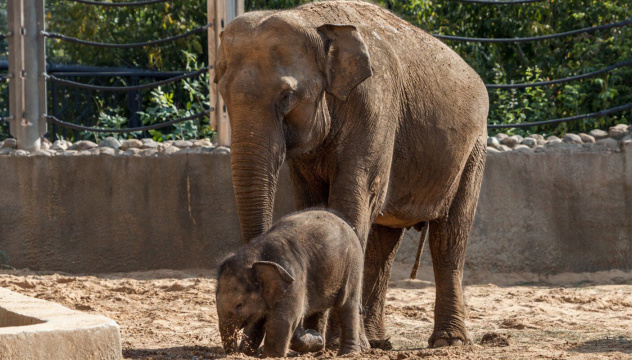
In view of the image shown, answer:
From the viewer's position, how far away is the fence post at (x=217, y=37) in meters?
8.55

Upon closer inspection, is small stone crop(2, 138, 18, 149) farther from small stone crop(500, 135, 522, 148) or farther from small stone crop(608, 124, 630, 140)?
small stone crop(608, 124, 630, 140)

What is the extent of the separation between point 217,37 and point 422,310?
2.81 metres

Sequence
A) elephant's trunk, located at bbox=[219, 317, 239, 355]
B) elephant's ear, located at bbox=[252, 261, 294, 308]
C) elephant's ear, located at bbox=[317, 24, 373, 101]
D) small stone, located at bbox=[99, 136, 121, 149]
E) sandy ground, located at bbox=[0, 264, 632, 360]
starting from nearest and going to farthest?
elephant's ear, located at bbox=[252, 261, 294, 308]
elephant's trunk, located at bbox=[219, 317, 239, 355]
elephant's ear, located at bbox=[317, 24, 373, 101]
sandy ground, located at bbox=[0, 264, 632, 360]
small stone, located at bbox=[99, 136, 121, 149]

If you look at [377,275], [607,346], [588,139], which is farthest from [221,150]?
[607,346]

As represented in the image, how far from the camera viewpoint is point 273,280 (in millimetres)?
4602

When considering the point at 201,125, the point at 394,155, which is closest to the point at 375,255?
the point at 394,155

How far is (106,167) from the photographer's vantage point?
8.56 m

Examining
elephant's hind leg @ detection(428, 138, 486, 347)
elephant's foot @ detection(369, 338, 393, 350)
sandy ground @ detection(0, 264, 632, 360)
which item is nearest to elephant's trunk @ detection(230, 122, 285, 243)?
sandy ground @ detection(0, 264, 632, 360)

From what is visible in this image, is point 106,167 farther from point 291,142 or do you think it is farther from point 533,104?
point 533,104

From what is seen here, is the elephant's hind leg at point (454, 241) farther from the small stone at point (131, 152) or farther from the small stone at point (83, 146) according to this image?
the small stone at point (83, 146)

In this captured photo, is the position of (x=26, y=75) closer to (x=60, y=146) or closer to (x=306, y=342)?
(x=60, y=146)

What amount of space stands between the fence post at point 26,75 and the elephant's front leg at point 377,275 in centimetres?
353

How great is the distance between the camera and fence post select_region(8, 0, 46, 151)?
8781mm

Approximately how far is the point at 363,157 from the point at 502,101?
6317 mm
